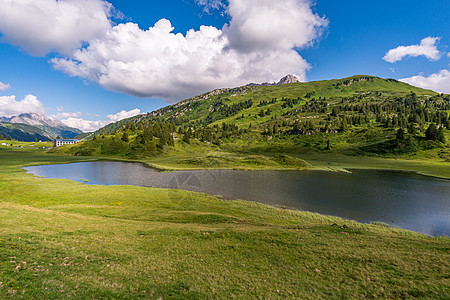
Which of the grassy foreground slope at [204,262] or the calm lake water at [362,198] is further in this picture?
the calm lake water at [362,198]

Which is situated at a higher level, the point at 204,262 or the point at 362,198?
the point at 204,262

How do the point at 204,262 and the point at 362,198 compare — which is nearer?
the point at 204,262

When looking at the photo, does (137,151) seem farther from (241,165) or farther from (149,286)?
(149,286)

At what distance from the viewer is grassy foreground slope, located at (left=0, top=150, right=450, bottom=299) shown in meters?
11.9

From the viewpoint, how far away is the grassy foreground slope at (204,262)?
11.9 metres

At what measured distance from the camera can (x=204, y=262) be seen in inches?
655

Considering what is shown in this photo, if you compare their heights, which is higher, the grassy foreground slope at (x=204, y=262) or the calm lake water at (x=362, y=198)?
the grassy foreground slope at (x=204, y=262)

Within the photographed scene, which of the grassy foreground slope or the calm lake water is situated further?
the calm lake water

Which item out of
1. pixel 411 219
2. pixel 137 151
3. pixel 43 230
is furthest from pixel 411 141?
pixel 137 151

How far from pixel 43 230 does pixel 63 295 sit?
13.5 meters

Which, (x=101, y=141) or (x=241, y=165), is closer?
(x=241, y=165)

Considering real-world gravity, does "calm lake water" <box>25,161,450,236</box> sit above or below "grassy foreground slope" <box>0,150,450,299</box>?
below

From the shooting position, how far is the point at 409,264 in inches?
650

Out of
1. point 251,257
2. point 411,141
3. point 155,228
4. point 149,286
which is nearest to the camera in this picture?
point 149,286
